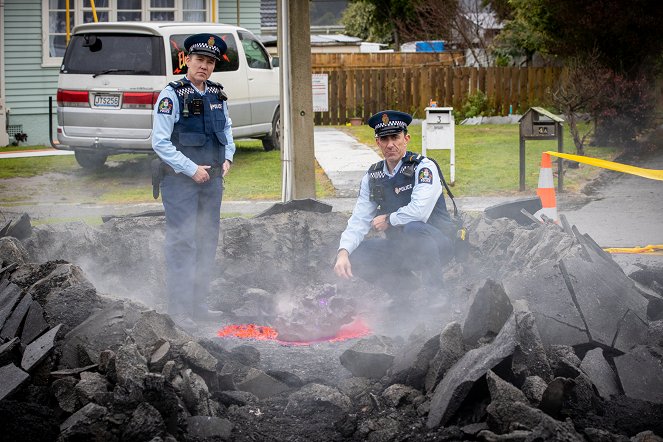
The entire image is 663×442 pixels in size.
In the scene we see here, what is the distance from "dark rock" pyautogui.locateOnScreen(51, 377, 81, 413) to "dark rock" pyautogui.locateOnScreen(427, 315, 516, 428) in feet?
5.73

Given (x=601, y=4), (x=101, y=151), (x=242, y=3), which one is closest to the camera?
(x=101, y=151)

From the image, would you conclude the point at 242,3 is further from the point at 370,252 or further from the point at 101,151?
the point at 370,252

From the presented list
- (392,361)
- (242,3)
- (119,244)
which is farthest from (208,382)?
(242,3)

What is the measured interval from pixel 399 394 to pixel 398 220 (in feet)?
6.84

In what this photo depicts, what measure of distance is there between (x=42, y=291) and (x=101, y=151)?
29.3 ft

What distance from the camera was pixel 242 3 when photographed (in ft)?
71.7

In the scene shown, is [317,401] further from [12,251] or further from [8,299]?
[12,251]

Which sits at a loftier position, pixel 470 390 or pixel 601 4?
pixel 601 4

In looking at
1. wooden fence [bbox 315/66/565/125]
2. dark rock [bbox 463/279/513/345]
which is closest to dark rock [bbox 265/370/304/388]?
dark rock [bbox 463/279/513/345]

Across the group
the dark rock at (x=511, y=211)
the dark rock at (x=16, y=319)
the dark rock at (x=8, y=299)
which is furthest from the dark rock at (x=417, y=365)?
the dark rock at (x=511, y=211)

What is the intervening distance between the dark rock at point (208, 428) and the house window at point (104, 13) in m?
17.6

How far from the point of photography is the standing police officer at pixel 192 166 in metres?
6.71

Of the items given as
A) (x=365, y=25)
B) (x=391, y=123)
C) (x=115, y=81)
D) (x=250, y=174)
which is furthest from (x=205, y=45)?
(x=365, y=25)

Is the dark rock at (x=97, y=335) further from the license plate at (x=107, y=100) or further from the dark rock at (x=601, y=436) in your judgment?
the license plate at (x=107, y=100)
